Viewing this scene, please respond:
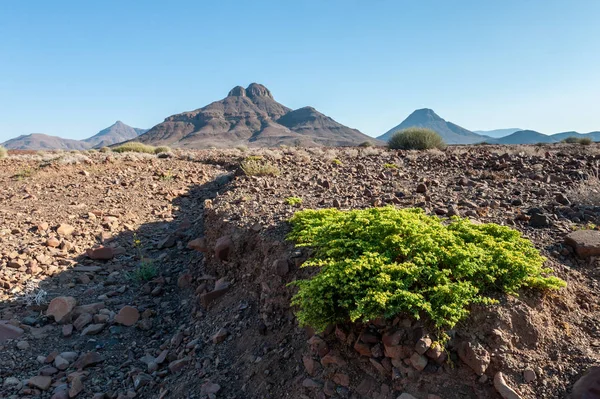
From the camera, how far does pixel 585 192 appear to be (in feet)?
17.3

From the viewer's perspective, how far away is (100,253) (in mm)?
5961

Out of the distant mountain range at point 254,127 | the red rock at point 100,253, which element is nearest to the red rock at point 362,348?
the red rock at point 100,253

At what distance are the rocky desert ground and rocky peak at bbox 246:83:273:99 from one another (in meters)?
152

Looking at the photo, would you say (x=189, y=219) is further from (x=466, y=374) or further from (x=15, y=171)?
(x=15, y=171)

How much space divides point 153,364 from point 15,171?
32.5ft

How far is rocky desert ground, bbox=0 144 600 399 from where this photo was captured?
2.70 meters

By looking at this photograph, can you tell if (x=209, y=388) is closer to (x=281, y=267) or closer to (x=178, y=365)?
(x=178, y=365)

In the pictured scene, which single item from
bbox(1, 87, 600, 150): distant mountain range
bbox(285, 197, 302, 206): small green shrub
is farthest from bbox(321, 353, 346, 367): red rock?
bbox(1, 87, 600, 150): distant mountain range

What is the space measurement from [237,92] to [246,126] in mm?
45719

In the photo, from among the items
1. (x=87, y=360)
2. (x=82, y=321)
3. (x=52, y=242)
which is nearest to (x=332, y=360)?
(x=87, y=360)

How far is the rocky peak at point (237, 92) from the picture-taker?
506 feet

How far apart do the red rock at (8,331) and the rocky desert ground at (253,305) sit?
2 centimetres

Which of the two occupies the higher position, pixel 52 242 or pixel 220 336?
pixel 52 242

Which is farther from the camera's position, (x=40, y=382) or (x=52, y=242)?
(x=52, y=242)
